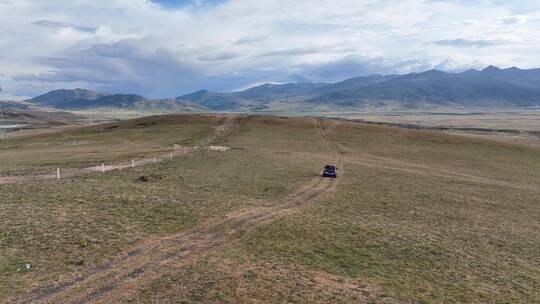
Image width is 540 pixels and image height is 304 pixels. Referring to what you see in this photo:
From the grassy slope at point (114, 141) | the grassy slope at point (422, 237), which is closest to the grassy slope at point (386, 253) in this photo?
the grassy slope at point (422, 237)

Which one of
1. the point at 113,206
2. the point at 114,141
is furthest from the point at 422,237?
the point at 114,141

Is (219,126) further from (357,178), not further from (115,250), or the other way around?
(115,250)

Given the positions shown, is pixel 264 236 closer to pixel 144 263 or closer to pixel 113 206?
pixel 144 263

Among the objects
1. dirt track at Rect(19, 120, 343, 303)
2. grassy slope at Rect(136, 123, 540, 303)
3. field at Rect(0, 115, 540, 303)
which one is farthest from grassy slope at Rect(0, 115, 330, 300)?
grassy slope at Rect(136, 123, 540, 303)

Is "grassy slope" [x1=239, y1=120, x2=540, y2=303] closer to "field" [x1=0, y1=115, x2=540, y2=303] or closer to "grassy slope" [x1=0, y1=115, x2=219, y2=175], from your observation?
"field" [x1=0, y1=115, x2=540, y2=303]

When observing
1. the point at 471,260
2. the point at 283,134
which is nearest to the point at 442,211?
the point at 471,260

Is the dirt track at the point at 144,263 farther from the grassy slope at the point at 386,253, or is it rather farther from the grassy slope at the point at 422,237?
the grassy slope at the point at 422,237
